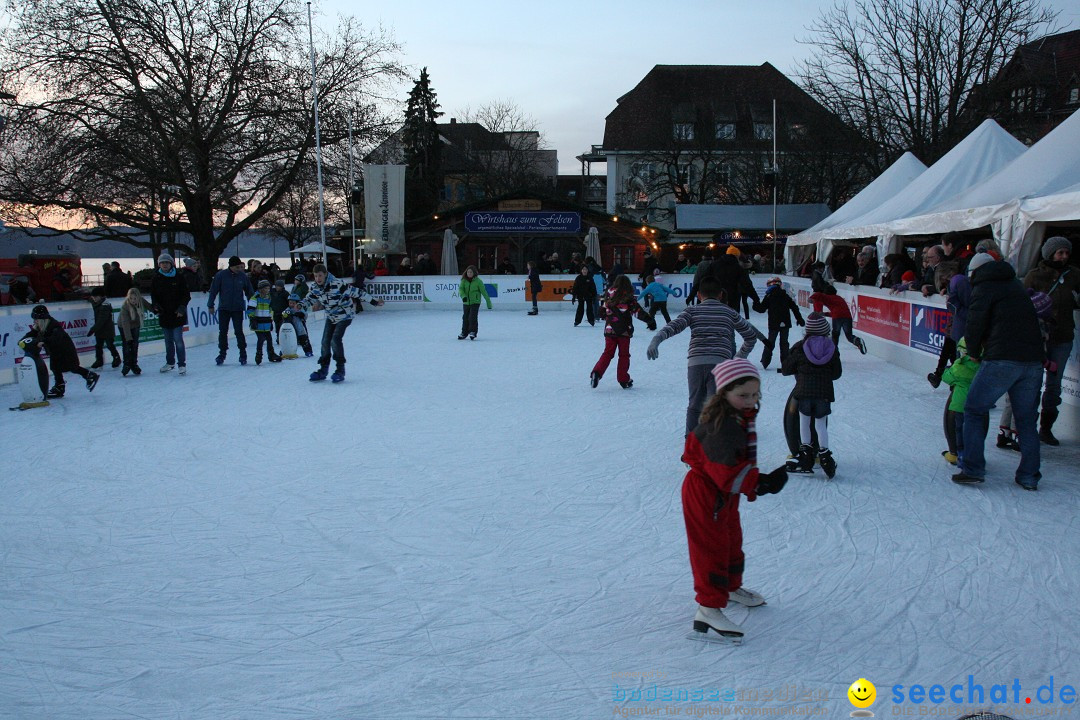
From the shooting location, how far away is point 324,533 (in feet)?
15.8

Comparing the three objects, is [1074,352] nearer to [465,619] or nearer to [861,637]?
[861,637]

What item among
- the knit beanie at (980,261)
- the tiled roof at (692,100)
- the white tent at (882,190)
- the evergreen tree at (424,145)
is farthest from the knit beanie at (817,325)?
the evergreen tree at (424,145)

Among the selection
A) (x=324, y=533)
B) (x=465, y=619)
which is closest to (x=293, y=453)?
(x=324, y=533)

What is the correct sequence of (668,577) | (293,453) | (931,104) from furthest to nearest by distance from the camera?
1. (931,104)
2. (293,453)
3. (668,577)

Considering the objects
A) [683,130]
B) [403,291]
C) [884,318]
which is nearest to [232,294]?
[884,318]

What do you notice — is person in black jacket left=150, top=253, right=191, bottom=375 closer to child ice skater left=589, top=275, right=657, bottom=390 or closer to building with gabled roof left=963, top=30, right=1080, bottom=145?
child ice skater left=589, top=275, right=657, bottom=390

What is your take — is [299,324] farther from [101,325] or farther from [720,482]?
[720,482]

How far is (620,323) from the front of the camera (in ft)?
31.1

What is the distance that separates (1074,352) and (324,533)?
20.2 feet

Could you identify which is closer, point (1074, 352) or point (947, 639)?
point (947, 639)

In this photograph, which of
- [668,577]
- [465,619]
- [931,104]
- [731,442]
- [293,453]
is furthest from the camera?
[931,104]

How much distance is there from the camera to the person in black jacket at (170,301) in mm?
11367

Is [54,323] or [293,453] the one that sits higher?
[54,323]

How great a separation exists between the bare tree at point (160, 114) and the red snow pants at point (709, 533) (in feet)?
74.3
